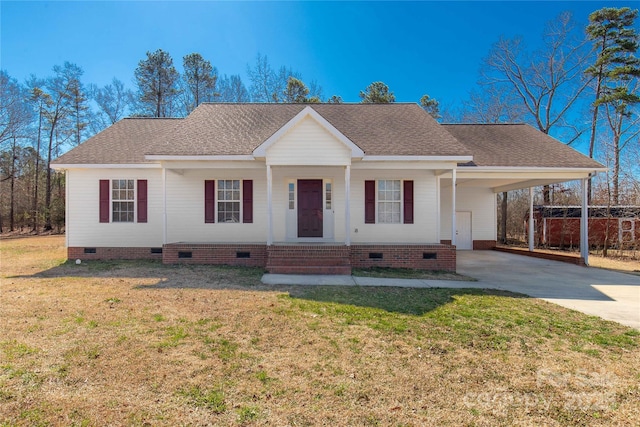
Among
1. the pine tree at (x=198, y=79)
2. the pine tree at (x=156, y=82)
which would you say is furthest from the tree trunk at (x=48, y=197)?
the pine tree at (x=198, y=79)

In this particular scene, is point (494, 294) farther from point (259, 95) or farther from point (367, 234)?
point (259, 95)

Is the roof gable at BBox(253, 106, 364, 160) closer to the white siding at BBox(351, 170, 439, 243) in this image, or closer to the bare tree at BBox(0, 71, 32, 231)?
the white siding at BBox(351, 170, 439, 243)

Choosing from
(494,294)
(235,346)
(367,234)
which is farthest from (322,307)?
(367,234)

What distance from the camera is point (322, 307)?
6.08 m

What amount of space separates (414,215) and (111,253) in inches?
436

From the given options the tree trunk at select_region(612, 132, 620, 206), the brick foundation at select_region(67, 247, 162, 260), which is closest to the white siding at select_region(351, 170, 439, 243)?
the brick foundation at select_region(67, 247, 162, 260)

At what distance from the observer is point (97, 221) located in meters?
12.1

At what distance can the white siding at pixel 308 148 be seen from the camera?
10.0m

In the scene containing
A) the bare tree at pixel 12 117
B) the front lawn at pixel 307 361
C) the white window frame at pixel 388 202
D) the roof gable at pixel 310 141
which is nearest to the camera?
the front lawn at pixel 307 361

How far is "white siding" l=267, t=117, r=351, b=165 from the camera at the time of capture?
32.9 ft

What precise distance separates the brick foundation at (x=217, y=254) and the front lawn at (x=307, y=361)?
150 inches

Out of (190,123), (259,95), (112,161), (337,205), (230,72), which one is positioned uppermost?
(230,72)

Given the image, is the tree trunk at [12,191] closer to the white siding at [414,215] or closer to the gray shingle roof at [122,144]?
the gray shingle roof at [122,144]

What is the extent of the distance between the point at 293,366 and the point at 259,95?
2721cm
